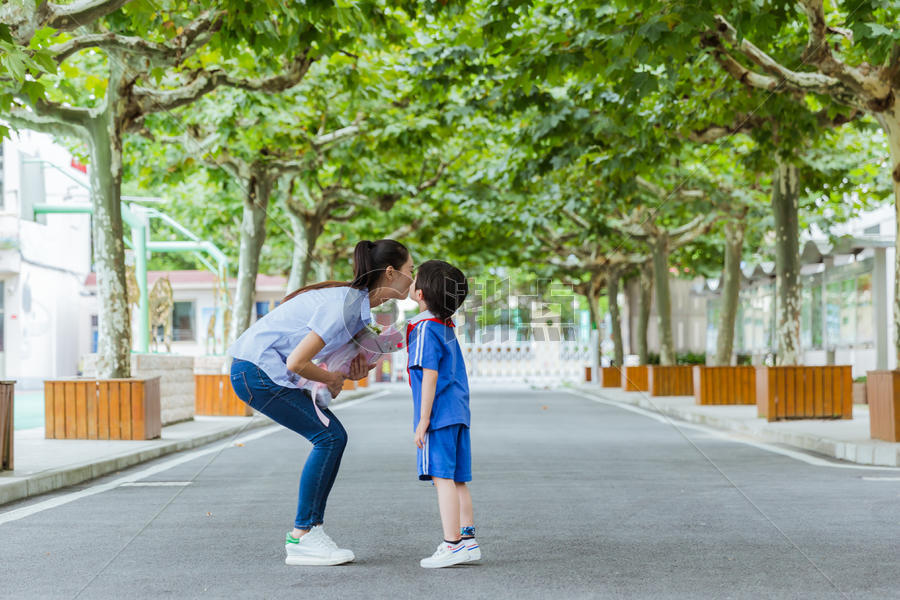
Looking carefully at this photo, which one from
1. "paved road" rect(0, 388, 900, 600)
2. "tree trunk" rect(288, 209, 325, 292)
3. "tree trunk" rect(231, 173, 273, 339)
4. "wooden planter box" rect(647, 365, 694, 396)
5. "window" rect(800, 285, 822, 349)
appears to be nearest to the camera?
"paved road" rect(0, 388, 900, 600)

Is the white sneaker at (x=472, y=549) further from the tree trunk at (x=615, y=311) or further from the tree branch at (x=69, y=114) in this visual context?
the tree trunk at (x=615, y=311)

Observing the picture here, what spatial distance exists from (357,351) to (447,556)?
1.14m

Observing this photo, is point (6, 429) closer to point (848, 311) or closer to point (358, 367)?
point (358, 367)

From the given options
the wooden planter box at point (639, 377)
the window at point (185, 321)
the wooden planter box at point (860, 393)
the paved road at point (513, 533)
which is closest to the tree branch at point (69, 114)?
the paved road at point (513, 533)

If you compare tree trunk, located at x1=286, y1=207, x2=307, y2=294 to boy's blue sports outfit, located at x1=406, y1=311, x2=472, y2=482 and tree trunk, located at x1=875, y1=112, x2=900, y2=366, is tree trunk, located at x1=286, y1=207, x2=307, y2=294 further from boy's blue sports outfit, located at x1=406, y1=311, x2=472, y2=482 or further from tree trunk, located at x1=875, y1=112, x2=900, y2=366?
boy's blue sports outfit, located at x1=406, y1=311, x2=472, y2=482

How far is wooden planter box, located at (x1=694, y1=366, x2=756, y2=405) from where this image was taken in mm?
21375

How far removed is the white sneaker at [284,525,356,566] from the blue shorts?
604mm

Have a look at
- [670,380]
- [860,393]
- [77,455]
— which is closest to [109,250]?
[77,455]

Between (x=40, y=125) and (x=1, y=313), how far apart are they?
82.9 ft

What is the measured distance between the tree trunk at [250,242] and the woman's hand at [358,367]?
52.3 feet

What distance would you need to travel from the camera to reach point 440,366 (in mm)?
5523

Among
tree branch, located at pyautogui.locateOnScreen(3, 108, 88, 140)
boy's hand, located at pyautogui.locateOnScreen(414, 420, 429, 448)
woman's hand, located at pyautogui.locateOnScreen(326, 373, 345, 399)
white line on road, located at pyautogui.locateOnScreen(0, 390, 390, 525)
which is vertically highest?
tree branch, located at pyautogui.locateOnScreen(3, 108, 88, 140)

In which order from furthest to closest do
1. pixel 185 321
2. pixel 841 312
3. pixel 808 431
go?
1. pixel 185 321
2. pixel 841 312
3. pixel 808 431

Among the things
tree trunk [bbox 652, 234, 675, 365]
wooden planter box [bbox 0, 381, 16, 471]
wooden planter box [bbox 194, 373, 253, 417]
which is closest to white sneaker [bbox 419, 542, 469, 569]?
wooden planter box [bbox 0, 381, 16, 471]
